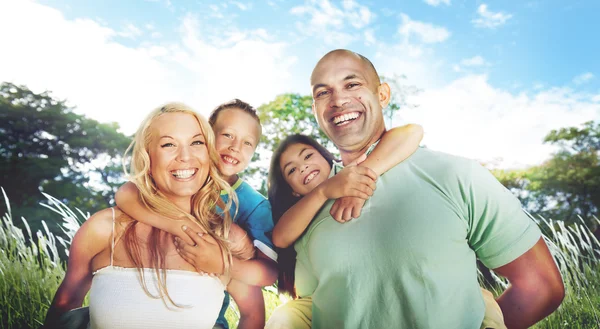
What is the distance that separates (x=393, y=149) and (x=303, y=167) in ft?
3.02

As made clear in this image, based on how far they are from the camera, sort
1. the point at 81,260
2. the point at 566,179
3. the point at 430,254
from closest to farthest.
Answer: the point at 430,254 < the point at 81,260 < the point at 566,179

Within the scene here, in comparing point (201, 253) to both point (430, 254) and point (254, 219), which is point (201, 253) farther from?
point (430, 254)

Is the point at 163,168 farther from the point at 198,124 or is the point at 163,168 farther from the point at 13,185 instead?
the point at 13,185

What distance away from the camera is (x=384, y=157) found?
7.25ft

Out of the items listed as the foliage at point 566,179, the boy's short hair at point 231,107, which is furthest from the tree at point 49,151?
the foliage at point 566,179

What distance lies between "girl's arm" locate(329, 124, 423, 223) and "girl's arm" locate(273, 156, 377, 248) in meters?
0.06

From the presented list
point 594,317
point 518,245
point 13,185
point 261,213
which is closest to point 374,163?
point 518,245

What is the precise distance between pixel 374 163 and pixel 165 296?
141 centimetres

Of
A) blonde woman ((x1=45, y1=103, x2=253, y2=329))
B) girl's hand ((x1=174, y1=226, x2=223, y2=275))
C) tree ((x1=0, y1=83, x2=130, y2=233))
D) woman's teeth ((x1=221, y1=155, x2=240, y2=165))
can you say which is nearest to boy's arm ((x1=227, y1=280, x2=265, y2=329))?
blonde woman ((x1=45, y1=103, x2=253, y2=329))

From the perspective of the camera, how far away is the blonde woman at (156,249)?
224cm

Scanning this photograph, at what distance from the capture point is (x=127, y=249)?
7.72 ft

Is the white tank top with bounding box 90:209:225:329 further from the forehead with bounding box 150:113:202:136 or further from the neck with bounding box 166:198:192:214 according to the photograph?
the forehead with bounding box 150:113:202:136

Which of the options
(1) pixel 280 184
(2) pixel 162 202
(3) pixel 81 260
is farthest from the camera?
(1) pixel 280 184

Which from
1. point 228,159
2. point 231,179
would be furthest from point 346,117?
point 231,179
